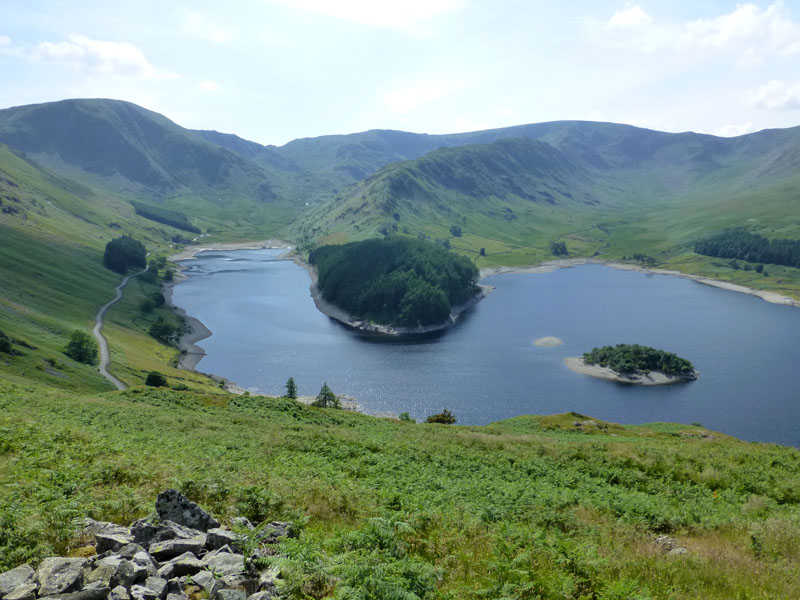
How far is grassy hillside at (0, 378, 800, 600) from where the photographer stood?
40.2 ft

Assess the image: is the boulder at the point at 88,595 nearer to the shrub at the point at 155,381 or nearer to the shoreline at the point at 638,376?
the shrub at the point at 155,381

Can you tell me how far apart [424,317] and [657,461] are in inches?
5697

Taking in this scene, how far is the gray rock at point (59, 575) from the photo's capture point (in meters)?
9.78

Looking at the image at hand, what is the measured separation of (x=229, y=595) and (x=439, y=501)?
1313 centimetres

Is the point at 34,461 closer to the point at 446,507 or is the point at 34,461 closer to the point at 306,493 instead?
the point at 306,493

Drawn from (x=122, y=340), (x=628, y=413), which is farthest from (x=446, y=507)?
(x=122, y=340)

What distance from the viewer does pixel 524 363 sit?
139875 mm

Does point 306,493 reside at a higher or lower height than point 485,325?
higher

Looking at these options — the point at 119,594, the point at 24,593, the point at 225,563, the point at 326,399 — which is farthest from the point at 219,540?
the point at 326,399

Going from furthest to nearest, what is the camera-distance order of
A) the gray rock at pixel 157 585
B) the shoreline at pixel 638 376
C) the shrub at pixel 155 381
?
the shoreline at pixel 638 376 → the shrub at pixel 155 381 → the gray rock at pixel 157 585

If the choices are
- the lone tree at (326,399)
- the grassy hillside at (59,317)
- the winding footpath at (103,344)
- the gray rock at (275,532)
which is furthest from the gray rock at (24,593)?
the winding footpath at (103,344)

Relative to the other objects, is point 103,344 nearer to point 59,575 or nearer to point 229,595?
point 59,575

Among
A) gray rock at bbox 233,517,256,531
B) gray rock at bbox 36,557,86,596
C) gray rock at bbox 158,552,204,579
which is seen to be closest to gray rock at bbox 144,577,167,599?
gray rock at bbox 158,552,204,579

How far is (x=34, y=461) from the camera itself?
1945cm
